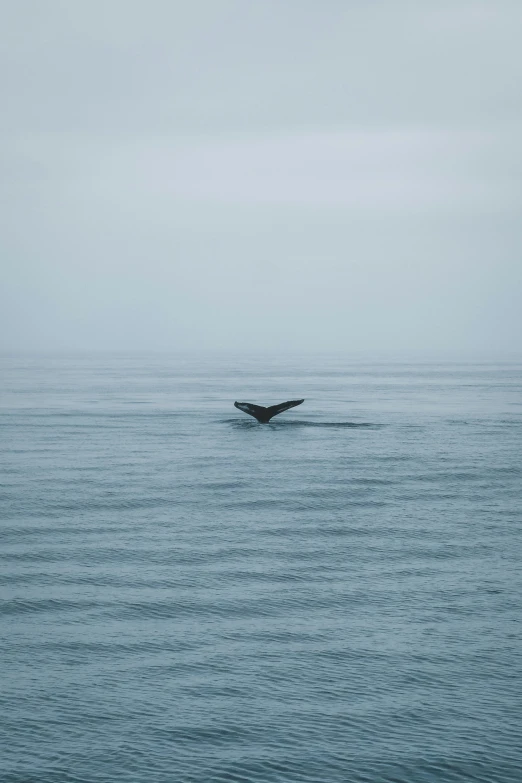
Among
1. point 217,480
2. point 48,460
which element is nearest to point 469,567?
point 217,480

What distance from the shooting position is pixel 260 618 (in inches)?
816

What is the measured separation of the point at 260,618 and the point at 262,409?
42305 millimetres

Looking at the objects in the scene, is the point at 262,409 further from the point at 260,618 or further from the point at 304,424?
the point at 260,618

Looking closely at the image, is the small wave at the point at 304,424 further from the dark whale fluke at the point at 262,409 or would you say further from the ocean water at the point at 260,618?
the ocean water at the point at 260,618

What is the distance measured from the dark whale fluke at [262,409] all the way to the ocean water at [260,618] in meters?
13.2

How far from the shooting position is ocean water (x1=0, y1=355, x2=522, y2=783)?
14488mm

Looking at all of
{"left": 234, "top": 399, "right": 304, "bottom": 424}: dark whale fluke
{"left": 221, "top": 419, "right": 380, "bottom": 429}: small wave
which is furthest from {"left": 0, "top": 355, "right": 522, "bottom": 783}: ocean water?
{"left": 221, "top": 419, "right": 380, "bottom": 429}: small wave

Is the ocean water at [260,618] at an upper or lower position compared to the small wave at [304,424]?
lower

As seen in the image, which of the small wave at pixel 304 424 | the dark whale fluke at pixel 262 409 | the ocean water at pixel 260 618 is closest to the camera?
the ocean water at pixel 260 618

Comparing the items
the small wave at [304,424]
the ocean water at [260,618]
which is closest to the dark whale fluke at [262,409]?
the small wave at [304,424]

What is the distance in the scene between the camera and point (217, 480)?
40625 mm

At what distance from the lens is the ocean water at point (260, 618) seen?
47.5ft

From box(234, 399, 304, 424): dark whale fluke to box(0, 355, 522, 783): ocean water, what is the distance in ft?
43.2

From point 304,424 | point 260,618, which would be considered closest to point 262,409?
point 304,424
